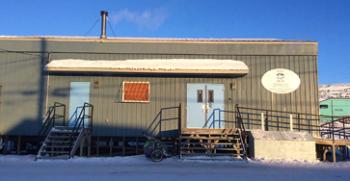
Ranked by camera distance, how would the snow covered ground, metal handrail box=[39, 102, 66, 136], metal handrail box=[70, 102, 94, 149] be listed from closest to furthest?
the snow covered ground, metal handrail box=[70, 102, 94, 149], metal handrail box=[39, 102, 66, 136]

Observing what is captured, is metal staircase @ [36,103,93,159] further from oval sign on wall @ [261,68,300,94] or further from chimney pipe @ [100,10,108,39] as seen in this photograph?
oval sign on wall @ [261,68,300,94]

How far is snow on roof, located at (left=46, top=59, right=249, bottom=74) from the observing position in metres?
15.2

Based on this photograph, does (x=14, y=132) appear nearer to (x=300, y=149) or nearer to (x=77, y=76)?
(x=77, y=76)

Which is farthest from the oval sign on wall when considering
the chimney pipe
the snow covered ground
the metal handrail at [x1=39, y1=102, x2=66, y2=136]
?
the metal handrail at [x1=39, y1=102, x2=66, y2=136]

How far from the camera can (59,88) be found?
51.9 feet

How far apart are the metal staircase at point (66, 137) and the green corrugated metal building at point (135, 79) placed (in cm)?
62

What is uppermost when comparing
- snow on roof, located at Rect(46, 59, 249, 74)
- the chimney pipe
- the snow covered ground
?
the chimney pipe

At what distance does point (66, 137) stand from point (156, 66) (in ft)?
14.8

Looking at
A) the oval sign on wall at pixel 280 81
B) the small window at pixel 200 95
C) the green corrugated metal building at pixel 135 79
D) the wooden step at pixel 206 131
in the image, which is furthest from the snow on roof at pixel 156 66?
the wooden step at pixel 206 131

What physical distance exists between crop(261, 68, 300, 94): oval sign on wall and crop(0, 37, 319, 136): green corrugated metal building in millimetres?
119

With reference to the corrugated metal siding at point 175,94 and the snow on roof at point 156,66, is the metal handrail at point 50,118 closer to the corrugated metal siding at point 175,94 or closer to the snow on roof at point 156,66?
the corrugated metal siding at point 175,94

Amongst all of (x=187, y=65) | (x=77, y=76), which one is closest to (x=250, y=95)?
(x=187, y=65)

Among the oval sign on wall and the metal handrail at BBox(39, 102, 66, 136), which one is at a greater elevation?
the oval sign on wall

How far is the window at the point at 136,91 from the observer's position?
15742mm
